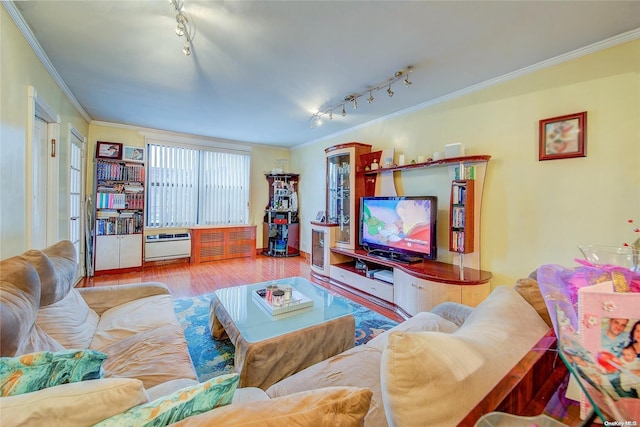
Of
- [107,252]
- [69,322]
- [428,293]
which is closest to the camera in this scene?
[69,322]

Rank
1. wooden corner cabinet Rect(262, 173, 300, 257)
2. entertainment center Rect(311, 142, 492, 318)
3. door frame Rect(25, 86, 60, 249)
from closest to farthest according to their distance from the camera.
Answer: door frame Rect(25, 86, 60, 249) < entertainment center Rect(311, 142, 492, 318) < wooden corner cabinet Rect(262, 173, 300, 257)

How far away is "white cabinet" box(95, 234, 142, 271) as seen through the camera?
416 centimetres

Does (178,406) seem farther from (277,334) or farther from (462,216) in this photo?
(462,216)

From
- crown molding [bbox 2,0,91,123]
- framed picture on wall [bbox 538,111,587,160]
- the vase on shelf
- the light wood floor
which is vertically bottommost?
the light wood floor

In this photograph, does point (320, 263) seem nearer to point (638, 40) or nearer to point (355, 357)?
point (355, 357)

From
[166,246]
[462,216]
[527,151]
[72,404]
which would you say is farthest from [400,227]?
[166,246]

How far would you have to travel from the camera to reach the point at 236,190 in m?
5.82

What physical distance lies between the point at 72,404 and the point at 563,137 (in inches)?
134

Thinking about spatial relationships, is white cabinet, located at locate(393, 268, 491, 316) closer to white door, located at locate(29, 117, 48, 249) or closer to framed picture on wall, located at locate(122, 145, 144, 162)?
white door, located at locate(29, 117, 48, 249)

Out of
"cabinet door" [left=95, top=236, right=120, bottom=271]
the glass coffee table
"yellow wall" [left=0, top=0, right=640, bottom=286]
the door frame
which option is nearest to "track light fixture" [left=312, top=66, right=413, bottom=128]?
"yellow wall" [left=0, top=0, right=640, bottom=286]

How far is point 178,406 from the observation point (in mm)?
634

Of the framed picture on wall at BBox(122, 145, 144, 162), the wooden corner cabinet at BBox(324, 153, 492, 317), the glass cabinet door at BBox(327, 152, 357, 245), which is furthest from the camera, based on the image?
the framed picture on wall at BBox(122, 145, 144, 162)

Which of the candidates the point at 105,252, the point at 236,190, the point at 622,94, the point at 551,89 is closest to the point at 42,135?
the point at 105,252

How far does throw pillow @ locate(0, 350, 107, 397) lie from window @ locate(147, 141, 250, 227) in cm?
480
